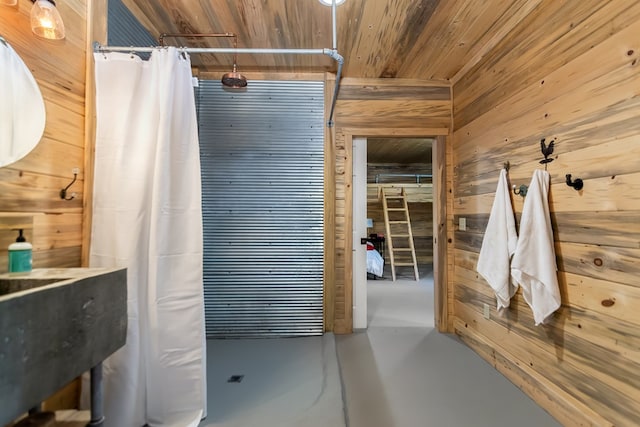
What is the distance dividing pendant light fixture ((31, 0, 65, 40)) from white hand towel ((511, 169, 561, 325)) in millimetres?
2440

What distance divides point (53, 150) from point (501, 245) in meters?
2.54

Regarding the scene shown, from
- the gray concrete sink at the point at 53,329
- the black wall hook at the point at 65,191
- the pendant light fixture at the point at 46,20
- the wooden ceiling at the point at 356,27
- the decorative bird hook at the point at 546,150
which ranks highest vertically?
the wooden ceiling at the point at 356,27

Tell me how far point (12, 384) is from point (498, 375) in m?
2.52

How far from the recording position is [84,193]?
1435 millimetres

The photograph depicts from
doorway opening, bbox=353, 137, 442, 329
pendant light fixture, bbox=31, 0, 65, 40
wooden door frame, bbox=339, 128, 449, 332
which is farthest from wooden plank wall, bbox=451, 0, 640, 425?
pendant light fixture, bbox=31, 0, 65, 40

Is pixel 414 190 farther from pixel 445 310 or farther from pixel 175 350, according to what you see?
pixel 175 350

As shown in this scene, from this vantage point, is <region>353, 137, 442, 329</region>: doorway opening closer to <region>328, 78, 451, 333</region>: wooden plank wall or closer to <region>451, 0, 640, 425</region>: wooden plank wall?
<region>328, 78, 451, 333</region>: wooden plank wall

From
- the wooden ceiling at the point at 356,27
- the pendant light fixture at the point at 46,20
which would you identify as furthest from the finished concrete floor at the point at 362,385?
the wooden ceiling at the point at 356,27

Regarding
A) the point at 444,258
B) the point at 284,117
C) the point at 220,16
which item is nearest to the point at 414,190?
the point at 444,258

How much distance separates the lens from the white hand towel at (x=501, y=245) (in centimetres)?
190

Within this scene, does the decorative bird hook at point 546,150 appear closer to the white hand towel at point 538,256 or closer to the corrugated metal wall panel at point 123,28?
the white hand towel at point 538,256

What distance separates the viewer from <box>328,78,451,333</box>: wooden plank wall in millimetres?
2727

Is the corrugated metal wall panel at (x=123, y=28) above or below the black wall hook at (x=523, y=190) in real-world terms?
above

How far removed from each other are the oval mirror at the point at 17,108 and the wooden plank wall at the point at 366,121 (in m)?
2.03
